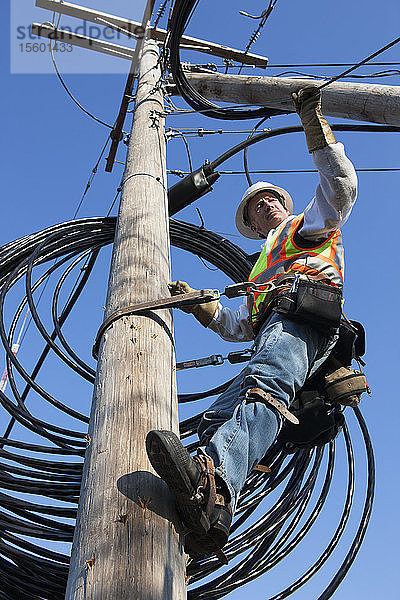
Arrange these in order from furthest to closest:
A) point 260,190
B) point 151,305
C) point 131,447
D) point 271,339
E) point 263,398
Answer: point 260,190
point 271,339
point 151,305
point 263,398
point 131,447

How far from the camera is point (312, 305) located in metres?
2.43

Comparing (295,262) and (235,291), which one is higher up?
(295,262)

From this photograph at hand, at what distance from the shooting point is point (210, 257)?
4.46m

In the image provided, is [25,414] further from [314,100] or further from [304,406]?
[314,100]

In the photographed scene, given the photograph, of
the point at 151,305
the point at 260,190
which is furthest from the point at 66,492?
the point at 260,190

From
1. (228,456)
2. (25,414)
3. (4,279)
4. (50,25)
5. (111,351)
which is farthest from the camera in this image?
(50,25)

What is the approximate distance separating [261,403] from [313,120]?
3.92 ft

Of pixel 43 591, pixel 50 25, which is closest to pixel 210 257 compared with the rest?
pixel 43 591

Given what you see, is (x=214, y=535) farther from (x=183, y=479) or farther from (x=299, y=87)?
(x=299, y=87)

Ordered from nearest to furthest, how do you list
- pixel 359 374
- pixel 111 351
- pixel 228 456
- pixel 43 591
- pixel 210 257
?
pixel 228 456
pixel 111 351
pixel 43 591
pixel 359 374
pixel 210 257

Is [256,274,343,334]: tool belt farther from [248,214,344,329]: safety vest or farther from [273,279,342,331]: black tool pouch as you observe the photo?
[248,214,344,329]: safety vest

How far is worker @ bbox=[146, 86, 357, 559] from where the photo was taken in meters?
1.68

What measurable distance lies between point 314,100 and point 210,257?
6.45ft

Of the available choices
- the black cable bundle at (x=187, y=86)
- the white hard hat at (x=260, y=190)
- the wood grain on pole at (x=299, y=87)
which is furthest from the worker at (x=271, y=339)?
the black cable bundle at (x=187, y=86)
